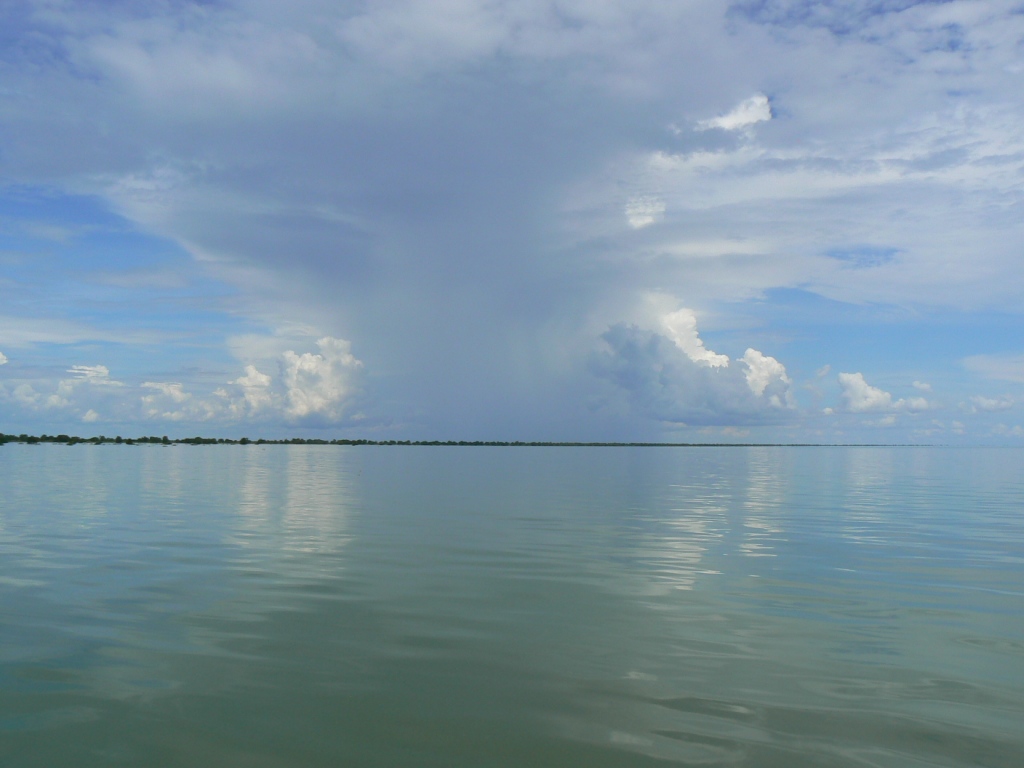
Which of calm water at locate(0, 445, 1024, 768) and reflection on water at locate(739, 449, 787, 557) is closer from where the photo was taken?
calm water at locate(0, 445, 1024, 768)

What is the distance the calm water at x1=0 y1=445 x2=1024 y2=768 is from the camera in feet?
32.1

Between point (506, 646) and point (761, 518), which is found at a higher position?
point (506, 646)

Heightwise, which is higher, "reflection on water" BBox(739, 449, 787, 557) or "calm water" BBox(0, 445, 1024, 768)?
"calm water" BBox(0, 445, 1024, 768)

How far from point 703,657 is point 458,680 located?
490 cm

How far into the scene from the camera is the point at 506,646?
558 inches

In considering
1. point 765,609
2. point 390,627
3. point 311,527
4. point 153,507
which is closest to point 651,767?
point 390,627

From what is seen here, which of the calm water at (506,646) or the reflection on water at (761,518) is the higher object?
the calm water at (506,646)

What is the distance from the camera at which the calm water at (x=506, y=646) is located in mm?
9773

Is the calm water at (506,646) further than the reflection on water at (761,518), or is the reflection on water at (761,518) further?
the reflection on water at (761,518)

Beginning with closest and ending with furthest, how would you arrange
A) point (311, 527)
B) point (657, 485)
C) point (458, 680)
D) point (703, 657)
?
point (458, 680) < point (703, 657) < point (311, 527) < point (657, 485)

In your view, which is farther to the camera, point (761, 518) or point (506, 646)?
point (761, 518)

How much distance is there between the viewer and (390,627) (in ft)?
50.6

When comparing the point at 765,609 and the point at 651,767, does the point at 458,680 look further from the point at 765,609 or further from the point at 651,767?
the point at 765,609

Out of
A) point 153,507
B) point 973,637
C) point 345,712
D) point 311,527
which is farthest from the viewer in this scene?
point 153,507
